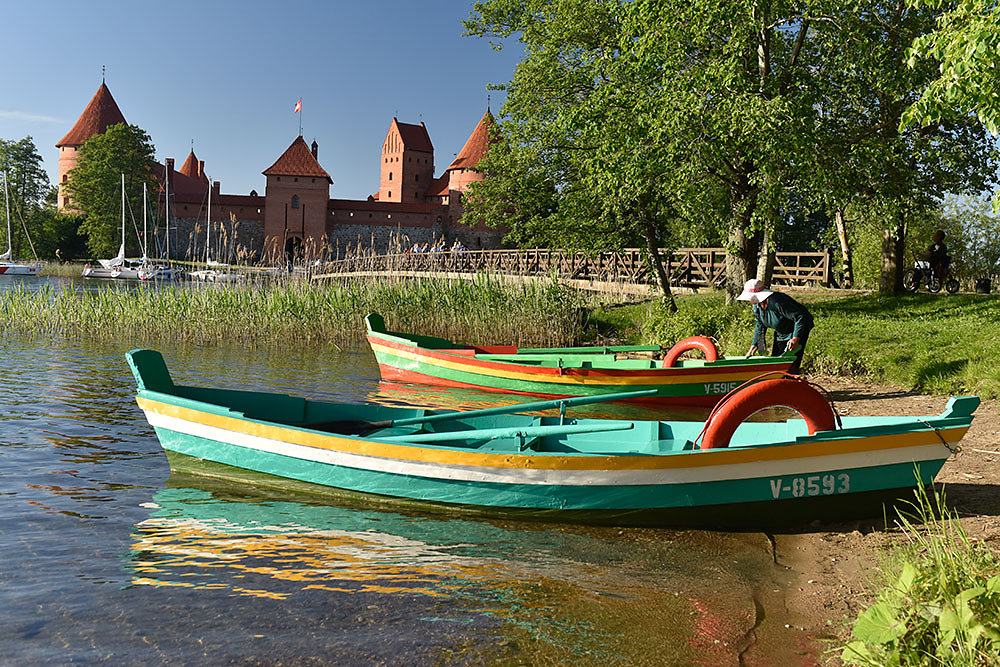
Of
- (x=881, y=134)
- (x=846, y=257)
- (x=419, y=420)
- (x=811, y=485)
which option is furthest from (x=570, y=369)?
(x=846, y=257)

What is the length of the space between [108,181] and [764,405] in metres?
62.0

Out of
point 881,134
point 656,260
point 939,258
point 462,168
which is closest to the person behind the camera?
point 881,134

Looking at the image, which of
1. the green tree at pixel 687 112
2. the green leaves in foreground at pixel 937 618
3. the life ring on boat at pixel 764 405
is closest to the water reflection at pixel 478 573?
the life ring on boat at pixel 764 405

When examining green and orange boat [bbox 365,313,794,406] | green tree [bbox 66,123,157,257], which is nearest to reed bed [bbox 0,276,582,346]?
green and orange boat [bbox 365,313,794,406]

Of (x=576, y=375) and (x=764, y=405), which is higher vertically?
(x=764, y=405)

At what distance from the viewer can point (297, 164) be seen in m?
67.7

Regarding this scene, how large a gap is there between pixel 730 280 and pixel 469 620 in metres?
→ 16.1

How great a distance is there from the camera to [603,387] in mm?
12133

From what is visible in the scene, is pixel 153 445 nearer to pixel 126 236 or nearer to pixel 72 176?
pixel 126 236

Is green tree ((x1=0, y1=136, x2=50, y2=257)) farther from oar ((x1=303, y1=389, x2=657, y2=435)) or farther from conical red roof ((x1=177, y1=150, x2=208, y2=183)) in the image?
oar ((x1=303, y1=389, x2=657, y2=435))

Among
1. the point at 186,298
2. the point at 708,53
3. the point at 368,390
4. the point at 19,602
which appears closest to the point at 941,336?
the point at 708,53

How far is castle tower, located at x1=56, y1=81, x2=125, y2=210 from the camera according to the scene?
72812 millimetres

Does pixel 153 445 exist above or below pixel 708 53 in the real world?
below

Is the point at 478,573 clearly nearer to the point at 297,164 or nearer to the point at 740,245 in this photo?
the point at 740,245
